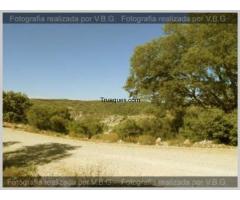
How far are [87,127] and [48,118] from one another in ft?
3.37

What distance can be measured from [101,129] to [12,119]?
7.65 ft

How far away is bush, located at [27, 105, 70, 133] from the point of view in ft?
33.6

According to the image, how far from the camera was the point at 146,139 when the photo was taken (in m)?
11.2

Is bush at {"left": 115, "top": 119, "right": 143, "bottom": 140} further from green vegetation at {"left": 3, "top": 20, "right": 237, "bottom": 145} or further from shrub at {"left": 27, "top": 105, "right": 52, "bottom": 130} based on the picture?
shrub at {"left": 27, "top": 105, "right": 52, "bottom": 130}

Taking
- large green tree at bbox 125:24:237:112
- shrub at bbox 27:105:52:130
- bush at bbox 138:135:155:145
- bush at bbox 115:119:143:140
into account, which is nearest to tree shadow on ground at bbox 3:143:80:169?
shrub at bbox 27:105:52:130

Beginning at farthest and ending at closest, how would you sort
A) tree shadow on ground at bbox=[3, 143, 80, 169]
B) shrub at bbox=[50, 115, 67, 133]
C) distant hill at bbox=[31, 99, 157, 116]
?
shrub at bbox=[50, 115, 67, 133]
distant hill at bbox=[31, 99, 157, 116]
tree shadow on ground at bbox=[3, 143, 80, 169]

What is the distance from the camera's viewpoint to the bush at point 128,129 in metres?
11.2

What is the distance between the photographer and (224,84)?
1105cm

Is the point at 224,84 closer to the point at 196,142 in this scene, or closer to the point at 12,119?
the point at 196,142

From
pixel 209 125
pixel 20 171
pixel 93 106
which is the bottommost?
pixel 20 171

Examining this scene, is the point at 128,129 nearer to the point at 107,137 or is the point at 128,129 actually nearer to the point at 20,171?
the point at 107,137

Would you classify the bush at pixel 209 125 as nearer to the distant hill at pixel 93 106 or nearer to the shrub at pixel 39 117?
the distant hill at pixel 93 106

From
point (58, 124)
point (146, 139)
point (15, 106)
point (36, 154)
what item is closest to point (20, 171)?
point (36, 154)

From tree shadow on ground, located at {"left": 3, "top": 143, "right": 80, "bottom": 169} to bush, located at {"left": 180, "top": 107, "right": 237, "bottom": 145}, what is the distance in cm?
301
